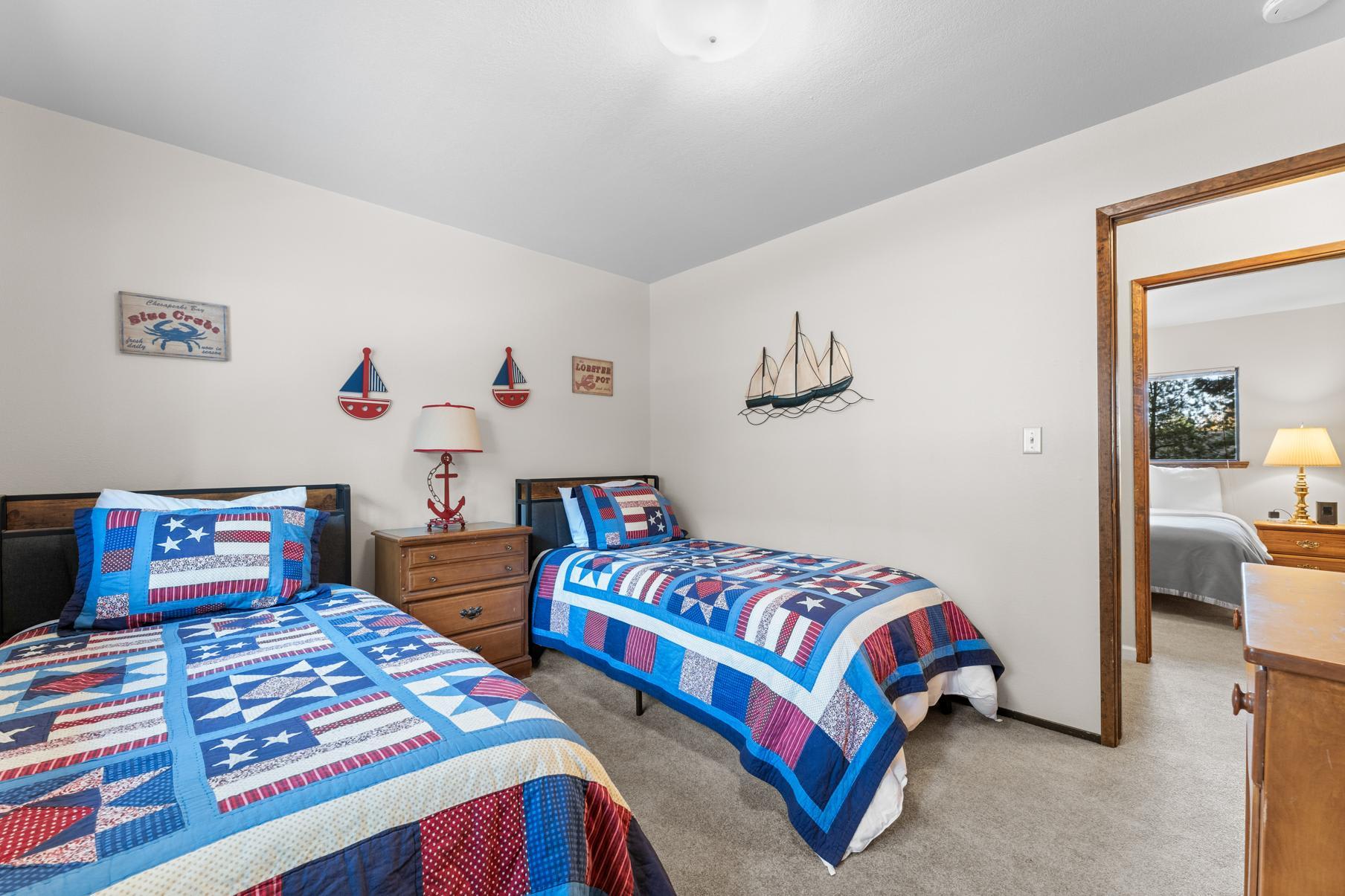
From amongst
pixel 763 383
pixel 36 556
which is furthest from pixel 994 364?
pixel 36 556

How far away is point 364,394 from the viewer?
113 inches

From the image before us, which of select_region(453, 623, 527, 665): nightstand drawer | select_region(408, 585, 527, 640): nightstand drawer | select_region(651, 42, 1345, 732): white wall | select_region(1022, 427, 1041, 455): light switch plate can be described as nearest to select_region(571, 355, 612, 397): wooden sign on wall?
select_region(651, 42, 1345, 732): white wall

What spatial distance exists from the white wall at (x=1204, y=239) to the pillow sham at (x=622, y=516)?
7.50 ft

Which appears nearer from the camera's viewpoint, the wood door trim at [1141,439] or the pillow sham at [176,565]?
the pillow sham at [176,565]

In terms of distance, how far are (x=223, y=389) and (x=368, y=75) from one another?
1.48m

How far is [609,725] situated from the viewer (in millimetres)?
2441

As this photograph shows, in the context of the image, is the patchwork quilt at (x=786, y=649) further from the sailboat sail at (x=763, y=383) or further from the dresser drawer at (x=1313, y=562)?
the dresser drawer at (x=1313, y=562)

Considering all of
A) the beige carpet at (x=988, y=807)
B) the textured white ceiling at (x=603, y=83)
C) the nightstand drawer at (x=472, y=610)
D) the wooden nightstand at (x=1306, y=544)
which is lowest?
the beige carpet at (x=988, y=807)

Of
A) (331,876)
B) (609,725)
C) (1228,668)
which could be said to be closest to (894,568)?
(609,725)

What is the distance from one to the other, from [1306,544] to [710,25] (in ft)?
13.1

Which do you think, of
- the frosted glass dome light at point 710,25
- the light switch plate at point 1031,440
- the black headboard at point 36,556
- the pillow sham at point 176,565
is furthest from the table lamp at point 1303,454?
the black headboard at point 36,556

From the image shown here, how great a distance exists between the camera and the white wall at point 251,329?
2.12m

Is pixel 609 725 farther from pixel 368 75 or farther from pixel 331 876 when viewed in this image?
pixel 368 75

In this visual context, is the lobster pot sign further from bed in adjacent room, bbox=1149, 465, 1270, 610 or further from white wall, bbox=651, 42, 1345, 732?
bed in adjacent room, bbox=1149, 465, 1270, 610
